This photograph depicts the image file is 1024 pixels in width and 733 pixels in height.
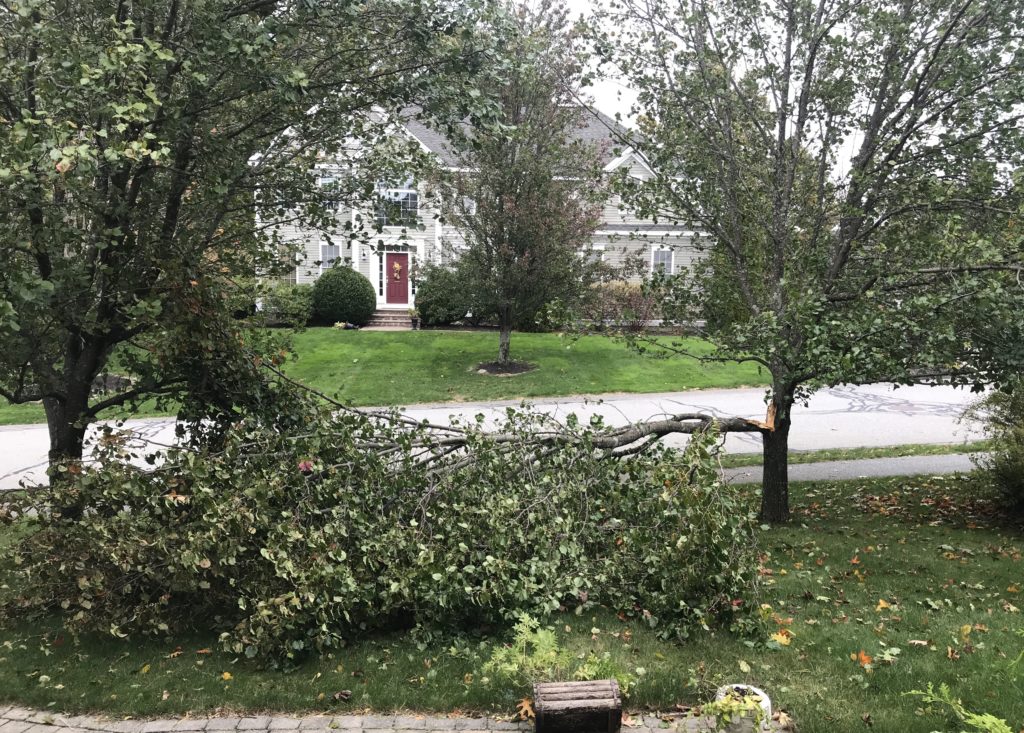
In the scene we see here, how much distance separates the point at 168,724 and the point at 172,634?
3.63 ft

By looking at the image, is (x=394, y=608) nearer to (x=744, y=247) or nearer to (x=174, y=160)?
(x=174, y=160)

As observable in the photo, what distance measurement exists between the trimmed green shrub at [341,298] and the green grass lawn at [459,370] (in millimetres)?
1169

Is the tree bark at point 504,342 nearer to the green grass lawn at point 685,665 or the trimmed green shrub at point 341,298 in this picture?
the trimmed green shrub at point 341,298

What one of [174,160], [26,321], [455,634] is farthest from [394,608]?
[174,160]

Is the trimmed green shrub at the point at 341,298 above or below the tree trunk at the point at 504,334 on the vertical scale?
above

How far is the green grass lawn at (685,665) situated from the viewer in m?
3.95

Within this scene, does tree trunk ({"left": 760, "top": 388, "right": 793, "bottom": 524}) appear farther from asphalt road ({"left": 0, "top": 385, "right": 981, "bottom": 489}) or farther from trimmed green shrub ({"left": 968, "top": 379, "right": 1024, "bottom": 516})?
asphalt road ({"left": 0, "top": 385, "right": 981, "bottom": 489})

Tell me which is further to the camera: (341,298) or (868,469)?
(341,298)

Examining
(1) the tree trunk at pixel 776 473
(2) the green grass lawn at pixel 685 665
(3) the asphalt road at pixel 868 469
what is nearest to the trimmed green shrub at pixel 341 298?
(3) the asphalt road at pixel 868 469

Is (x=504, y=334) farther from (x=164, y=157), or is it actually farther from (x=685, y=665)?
(x=685, y=665)

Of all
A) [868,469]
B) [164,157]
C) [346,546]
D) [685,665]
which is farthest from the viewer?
[868,469]

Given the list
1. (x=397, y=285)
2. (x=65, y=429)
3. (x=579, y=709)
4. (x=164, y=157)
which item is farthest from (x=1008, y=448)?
(x=397, y=285)

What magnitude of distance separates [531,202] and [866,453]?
8477mm

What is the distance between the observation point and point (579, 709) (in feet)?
12.0
